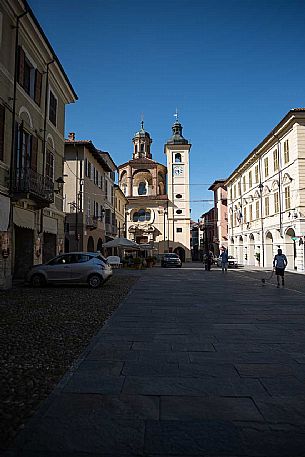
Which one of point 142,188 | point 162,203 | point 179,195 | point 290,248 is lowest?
point 290,248

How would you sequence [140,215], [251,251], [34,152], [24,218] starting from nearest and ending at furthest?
[24,218] < [34,152] < [251,251] < [140,215]

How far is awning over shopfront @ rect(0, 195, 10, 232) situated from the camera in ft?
43.9

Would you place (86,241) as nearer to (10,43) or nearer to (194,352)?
(10,43)

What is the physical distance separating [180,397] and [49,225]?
16.4m

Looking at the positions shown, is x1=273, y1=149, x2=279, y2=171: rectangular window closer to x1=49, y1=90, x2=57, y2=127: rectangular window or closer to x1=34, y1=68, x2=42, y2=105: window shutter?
x1=49, y1=90, x2=57, y2=127: rectangular window

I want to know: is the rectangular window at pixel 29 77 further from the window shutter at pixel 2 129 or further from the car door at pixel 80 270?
the car door at pixel 80 270

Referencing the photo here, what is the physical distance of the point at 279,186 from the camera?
33.2 metres

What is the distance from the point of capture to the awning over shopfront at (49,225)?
18531 millimetres

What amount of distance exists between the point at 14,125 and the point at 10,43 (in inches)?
121

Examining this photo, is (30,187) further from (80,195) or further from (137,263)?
(137,263)

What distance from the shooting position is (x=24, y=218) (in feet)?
52.0

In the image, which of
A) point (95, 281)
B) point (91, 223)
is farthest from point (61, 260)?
point (91, 223)

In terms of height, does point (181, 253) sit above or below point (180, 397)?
above

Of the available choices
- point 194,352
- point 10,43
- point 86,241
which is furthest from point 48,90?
point 194,352
